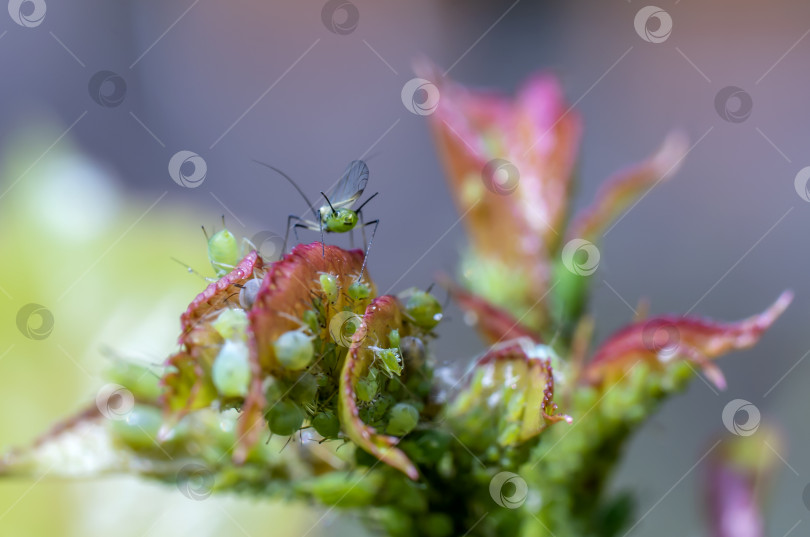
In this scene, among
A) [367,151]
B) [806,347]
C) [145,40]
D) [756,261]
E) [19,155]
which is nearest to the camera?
[19,155]

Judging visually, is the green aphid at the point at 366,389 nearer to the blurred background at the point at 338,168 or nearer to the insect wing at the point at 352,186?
the insect wing at the point at 352,186

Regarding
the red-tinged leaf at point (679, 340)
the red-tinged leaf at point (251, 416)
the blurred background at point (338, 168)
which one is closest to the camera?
the red-tinged leaf at point (251, 416)

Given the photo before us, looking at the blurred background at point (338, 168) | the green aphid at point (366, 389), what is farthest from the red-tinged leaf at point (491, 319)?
the blurred background at point (338, 168)

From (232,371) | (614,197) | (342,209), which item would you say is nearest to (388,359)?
(232,371)

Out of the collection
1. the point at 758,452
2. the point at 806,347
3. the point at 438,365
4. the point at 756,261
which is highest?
the point at 756,261

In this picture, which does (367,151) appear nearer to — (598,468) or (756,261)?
(756,261)

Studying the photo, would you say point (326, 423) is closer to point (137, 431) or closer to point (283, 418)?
point (283, 418)

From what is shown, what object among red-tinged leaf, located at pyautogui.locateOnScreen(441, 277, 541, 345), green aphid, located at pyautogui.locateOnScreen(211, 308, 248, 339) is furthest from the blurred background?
green aphid, located at pyautogui.locateOnScreen(211, 308, 248, 339)

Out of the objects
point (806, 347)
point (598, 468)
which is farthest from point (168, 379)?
point (806, 347)
